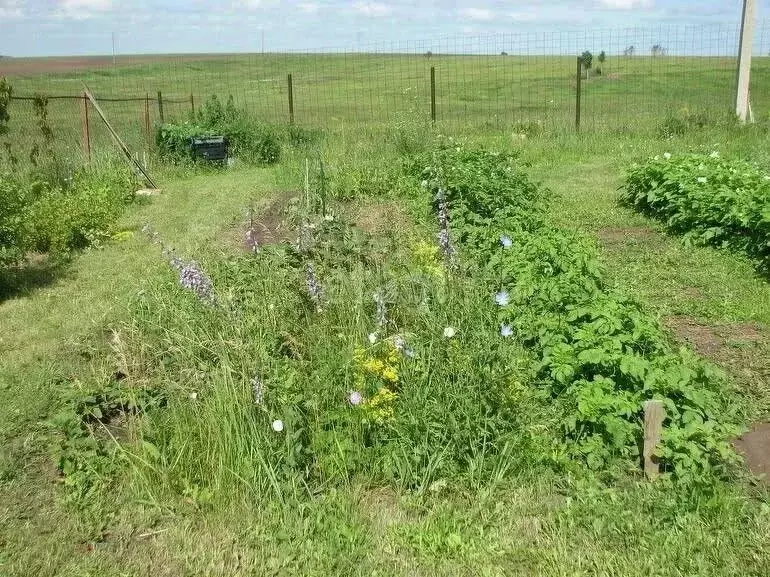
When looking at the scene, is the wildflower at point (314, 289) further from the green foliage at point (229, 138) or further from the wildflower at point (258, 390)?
the green foliage at point (229, 138)

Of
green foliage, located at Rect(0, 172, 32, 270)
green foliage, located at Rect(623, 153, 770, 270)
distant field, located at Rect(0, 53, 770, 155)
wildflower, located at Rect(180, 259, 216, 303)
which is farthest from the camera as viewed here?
distant field, located at Rect(0, 53, 770, 155)

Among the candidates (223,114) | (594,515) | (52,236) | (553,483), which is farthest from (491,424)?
(223,114)

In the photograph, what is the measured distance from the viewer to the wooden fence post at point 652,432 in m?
3.28

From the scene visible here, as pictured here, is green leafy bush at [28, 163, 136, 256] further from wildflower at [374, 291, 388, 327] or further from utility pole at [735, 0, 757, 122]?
utility pole at [735, 0, 757, 122]

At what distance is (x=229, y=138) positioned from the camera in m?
13.0

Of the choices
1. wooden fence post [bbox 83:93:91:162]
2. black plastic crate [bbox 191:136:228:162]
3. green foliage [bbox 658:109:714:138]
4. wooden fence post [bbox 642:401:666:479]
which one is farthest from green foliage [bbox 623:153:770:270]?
wooden fence post [bbox 83:93:91:162]

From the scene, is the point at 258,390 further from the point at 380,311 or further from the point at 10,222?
the point at 10,222

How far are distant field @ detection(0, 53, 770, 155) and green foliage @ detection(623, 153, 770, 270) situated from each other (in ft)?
16.7

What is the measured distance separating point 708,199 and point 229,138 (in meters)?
8.31

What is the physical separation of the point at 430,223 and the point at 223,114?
746 centimetres

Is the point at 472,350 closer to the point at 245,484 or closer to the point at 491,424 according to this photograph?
the point at 491,424

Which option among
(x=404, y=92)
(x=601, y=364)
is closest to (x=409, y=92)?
(x=404, y=92)

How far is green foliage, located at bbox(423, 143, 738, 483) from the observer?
3375 mm

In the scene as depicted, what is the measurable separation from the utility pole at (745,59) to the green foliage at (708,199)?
6.06 meters
